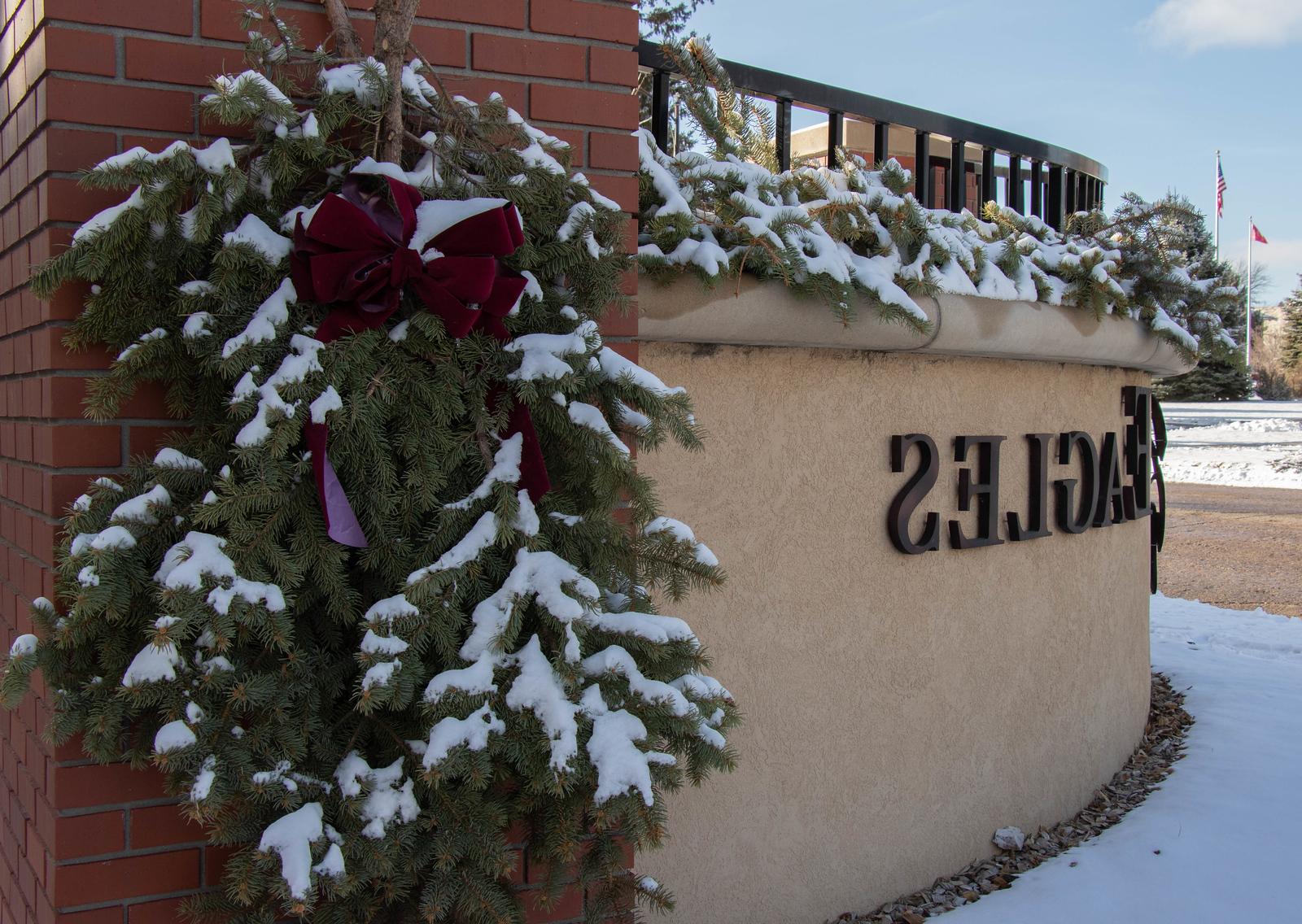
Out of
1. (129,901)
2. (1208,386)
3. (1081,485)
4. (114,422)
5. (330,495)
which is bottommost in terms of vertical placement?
(129,901)

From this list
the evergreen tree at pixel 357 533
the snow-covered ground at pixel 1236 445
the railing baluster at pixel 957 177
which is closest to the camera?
the evergreen tree at pixel 357 533

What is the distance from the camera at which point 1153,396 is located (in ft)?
18.7

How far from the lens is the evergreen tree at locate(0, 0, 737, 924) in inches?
71.8

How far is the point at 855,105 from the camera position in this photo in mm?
3988

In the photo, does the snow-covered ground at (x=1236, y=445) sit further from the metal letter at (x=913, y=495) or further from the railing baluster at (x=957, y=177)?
the metal letter at (x=913, y=495)

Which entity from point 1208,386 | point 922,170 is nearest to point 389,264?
point 922,170

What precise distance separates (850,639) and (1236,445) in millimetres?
27420

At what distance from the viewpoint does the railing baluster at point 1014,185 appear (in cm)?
474

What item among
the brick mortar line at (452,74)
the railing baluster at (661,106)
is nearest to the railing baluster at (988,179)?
the railing baluster at (661,106)

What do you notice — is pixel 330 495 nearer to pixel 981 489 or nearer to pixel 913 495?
pixel 913 495

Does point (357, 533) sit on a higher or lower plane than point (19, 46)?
lower

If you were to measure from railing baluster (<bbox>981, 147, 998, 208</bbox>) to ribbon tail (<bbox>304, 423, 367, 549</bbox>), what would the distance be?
3512 mm

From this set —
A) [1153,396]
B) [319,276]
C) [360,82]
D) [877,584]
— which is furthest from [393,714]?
[1153,396]

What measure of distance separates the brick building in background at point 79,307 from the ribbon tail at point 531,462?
71 cm
